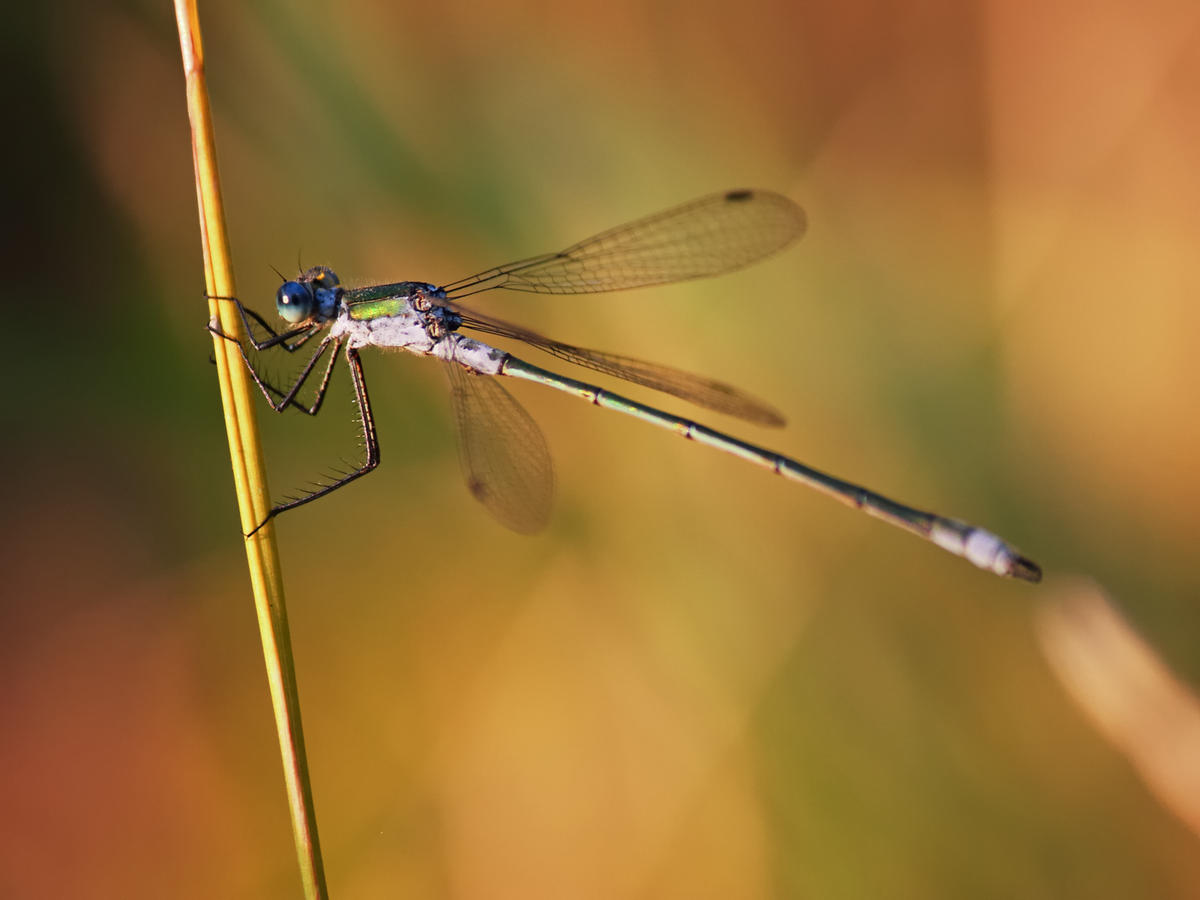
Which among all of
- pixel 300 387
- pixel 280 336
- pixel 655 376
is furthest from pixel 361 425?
pixel 655 376

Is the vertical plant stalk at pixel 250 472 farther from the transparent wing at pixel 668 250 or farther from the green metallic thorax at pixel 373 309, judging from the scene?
the transparent wing at pixel 668 250

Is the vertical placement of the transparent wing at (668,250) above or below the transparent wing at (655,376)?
above

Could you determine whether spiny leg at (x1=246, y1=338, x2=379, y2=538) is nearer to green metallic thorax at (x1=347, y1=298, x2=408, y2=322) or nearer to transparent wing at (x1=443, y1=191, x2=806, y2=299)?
green metallic thorax at (x1=347, y1=298, x2=408, y2=322)

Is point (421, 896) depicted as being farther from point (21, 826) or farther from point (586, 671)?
point (21, 826)

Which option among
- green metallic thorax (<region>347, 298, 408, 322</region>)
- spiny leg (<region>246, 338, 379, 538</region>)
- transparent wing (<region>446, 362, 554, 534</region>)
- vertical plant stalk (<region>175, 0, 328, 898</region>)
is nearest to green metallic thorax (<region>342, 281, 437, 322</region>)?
green metallic thorax (<region>347, 298, 408, 322</region>)

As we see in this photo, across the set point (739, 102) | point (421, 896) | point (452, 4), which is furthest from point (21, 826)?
point (739, 102)

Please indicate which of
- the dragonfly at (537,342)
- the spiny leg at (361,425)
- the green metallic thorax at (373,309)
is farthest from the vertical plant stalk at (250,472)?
the green metallic thorax at (373,309)
